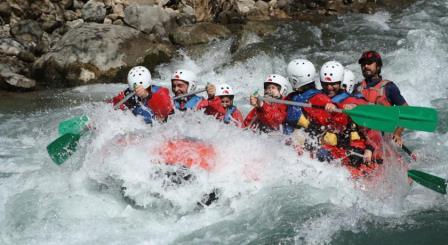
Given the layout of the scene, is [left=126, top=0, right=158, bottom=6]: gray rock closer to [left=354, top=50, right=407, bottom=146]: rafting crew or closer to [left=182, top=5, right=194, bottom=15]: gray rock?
[left=182, top=5, right=194, bottom=15]: gray rock

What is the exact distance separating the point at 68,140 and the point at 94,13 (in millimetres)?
7393

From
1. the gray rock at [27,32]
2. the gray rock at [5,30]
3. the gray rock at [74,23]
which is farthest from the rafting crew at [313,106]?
the gray rock at [74,23]

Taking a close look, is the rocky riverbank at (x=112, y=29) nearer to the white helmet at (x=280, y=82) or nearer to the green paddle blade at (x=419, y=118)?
the white helmet at (x=280, y=82)

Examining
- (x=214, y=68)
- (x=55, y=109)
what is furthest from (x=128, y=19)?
(x=55, y=109)

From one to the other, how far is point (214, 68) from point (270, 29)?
6.87 ft

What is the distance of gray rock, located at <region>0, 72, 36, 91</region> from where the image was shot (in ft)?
34.5

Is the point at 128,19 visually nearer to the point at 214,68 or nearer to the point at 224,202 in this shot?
the point at 214,68

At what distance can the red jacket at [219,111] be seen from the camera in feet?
21.4

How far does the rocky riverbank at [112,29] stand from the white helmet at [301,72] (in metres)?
5.59

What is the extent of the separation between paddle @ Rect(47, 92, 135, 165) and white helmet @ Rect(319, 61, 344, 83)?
92.7 inches

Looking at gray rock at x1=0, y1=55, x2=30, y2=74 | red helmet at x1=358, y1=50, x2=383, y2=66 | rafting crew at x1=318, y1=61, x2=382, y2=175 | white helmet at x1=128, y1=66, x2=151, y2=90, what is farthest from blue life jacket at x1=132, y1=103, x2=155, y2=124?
gray rock at x1=0, y1=55, x2=30, y2=74

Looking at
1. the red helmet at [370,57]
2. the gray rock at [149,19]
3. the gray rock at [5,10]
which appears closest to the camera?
the red helmet at [370,57]

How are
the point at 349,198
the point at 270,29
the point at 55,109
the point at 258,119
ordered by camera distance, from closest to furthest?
the point at 349,198, the point at 258,119, the point at 55,109, the point at 270,29

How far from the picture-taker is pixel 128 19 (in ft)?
42.3
